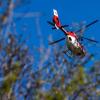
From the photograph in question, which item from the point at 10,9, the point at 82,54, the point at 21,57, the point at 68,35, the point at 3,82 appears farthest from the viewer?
the point at 68,35

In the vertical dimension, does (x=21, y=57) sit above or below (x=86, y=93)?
above

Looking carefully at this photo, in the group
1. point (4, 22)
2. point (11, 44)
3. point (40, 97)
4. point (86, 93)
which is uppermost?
point (4, 22)

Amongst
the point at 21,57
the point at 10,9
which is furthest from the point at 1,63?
the point at 10,9

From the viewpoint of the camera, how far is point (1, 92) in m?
5.75

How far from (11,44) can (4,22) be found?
8.45ft

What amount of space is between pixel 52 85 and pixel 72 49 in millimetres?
939

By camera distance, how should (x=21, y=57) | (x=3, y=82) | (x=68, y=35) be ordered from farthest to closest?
(x=68, y=35)
(x=21, y=57)
(x=3, y=82)

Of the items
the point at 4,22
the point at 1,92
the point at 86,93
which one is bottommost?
the point at 86,93

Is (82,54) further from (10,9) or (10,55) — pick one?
(10,9)

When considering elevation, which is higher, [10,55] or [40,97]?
[10,55]

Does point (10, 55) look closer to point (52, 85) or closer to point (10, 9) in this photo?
point (52, 85)

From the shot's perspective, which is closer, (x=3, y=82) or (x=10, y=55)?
(x=3, y=82)

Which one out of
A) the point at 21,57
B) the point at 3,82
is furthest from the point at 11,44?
the point at 3,82

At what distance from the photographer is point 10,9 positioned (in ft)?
16.6
